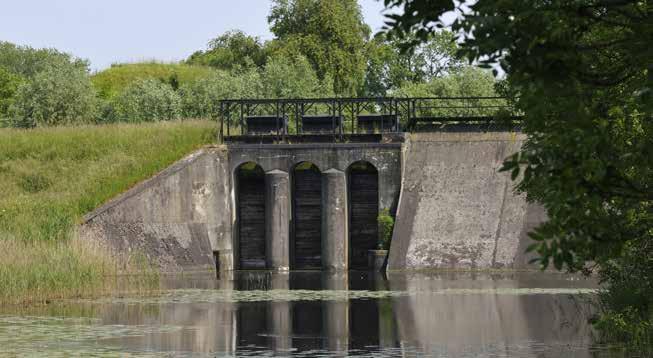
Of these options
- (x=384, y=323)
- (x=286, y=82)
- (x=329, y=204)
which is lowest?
(x=384, y=323)

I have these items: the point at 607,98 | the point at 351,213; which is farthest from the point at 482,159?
the point at 607,98

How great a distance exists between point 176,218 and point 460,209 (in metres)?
9.00

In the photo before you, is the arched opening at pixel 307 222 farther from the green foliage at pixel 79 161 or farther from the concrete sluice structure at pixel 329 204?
the green foliage at pixel 79 161

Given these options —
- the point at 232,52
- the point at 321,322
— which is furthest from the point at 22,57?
the point at 321,322

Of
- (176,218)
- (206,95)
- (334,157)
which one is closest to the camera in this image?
(176,218)

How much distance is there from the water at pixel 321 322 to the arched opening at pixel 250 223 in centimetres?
950

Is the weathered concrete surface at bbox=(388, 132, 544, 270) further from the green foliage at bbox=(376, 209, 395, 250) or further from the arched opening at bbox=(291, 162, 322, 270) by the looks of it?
the arched opening at bbox=(291, 162, 322, 270)

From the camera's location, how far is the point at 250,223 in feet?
154

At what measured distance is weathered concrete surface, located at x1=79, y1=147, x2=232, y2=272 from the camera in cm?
4216

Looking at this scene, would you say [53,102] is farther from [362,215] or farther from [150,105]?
[362,215]

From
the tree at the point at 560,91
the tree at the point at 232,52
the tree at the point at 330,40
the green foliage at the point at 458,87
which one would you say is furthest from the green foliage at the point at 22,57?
the tree at the point at 560,91

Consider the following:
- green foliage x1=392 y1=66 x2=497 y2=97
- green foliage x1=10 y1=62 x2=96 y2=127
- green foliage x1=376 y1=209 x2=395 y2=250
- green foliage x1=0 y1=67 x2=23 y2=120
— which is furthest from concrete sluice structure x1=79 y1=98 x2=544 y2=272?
green foliage x1=0 y1=67 x2=23 y2=120

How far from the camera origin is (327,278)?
135 feet

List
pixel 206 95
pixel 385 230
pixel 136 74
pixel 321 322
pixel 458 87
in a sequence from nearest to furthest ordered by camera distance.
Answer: pixel 321 322 → pixel 385 230 → pixel 206 95 → pixel 458 87 → pixel 136 74
